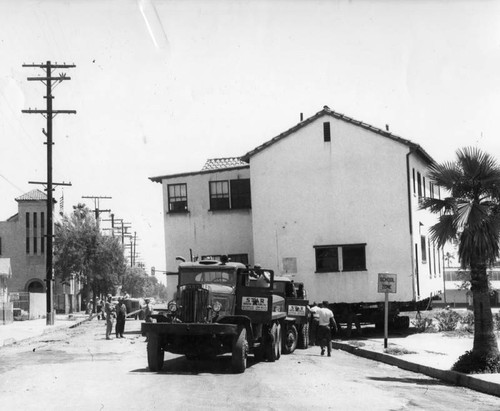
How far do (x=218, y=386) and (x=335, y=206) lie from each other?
17599 mm

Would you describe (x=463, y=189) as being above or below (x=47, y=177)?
below

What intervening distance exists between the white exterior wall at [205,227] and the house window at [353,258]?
5394 millimetres

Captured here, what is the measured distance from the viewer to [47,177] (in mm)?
39812

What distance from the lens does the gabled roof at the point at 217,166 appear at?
111ft

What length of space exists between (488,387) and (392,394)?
223cm

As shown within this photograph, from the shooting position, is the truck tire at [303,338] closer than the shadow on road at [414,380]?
No

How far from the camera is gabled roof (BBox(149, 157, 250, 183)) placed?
3381 cm

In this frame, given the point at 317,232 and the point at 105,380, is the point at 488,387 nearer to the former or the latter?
the point at 105,380

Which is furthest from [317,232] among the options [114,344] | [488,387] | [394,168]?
[488,387]

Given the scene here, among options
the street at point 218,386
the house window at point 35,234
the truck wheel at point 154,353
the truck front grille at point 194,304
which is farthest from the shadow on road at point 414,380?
the house window at point 35,234

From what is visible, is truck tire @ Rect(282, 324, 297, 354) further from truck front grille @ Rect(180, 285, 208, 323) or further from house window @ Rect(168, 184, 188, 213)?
house window @ Rect(168, 184, 188, 213)

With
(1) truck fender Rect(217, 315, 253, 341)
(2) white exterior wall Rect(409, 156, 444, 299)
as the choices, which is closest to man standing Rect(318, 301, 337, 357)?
(1) truck fender Rect(217, 315, 253, 341)

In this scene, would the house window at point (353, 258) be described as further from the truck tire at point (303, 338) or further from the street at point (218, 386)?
the street at point (218, 386)

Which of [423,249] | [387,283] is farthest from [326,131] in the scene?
[387,283]
